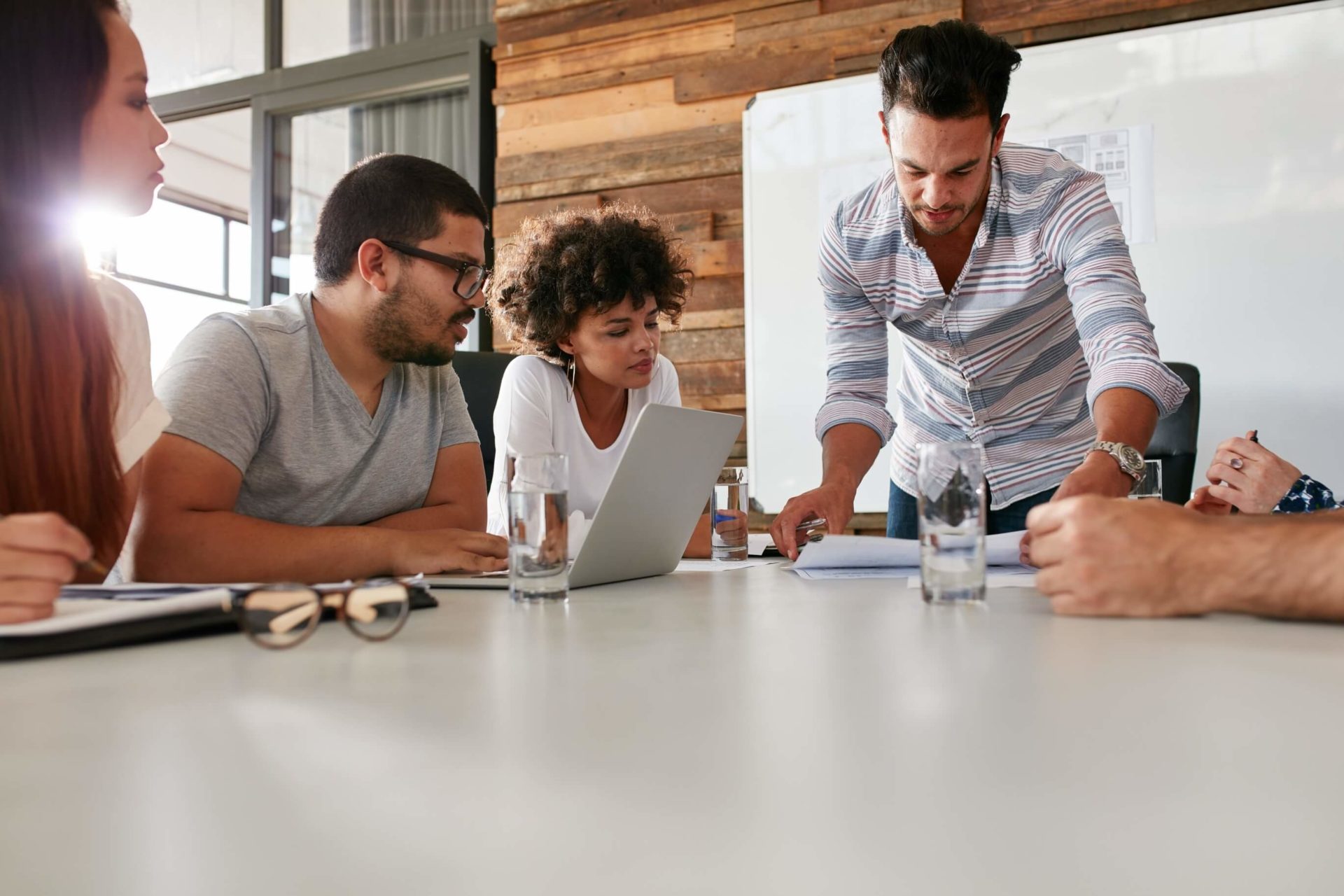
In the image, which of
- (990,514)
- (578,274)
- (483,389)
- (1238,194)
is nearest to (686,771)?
(990,514)

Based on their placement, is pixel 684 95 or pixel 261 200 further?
pixel 261 200

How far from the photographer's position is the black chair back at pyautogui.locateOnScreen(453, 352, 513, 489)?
2.17 m

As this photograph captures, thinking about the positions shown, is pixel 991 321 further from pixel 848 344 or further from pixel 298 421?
pixel 298 421

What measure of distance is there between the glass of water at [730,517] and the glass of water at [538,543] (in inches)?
20.6

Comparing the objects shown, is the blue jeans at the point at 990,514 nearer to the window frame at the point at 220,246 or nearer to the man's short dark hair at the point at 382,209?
the man's short dark hair at the point at 382,209

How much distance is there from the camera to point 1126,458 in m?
1.17

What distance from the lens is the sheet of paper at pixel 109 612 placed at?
2.08 ft

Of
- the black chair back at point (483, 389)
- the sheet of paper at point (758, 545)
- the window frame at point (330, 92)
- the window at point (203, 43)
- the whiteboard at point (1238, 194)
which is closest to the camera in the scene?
the sheet of paper at point (758, 545)

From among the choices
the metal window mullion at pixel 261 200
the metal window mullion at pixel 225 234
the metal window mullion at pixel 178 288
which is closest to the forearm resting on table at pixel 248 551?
the metal window mullion at pixel 261 200

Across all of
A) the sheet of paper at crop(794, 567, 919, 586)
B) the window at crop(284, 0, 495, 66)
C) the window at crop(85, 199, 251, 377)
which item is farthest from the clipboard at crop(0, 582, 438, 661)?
the window at crop(85, 199, 251, 377)

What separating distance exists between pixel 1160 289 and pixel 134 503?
2.60 meters

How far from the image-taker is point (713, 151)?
11.3 ft

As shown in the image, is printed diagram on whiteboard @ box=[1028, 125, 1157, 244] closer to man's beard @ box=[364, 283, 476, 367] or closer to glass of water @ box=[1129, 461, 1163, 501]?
glass of water @ box=[1129, 461, 1163, 501]

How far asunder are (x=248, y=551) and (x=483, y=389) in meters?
1.02
